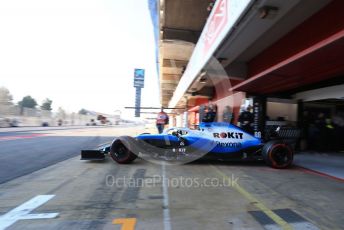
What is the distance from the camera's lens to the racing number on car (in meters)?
3.31

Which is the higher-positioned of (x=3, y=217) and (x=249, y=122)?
(x=249, y=122)

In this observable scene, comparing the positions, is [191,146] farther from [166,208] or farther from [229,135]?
[166,208]

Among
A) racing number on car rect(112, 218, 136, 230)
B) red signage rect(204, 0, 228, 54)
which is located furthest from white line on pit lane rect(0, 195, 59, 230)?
red signage rect(204, 0, 228, 54)

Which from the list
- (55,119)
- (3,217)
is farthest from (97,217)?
(55,119)

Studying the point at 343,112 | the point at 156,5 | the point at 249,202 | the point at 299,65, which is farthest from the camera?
the point at 343,112


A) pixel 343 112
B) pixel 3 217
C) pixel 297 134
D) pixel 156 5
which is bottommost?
pixel 3 217

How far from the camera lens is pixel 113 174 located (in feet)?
20.9

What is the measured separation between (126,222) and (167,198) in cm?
111

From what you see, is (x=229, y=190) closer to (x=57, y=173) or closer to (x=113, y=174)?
(x=113, y=174)

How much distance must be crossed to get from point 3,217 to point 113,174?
9.43ft

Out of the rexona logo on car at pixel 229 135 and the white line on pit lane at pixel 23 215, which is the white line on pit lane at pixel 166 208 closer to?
the white line on pit lane at pixel 23 215

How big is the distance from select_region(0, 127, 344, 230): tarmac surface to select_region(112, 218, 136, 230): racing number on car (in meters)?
0.01

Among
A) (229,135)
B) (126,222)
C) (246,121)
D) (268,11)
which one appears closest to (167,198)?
(126,222)

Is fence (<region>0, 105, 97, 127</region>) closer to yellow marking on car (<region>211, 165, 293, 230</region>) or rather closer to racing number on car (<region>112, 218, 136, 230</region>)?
yellow marking on car (<region>211, 165, 293, 230</region>)
